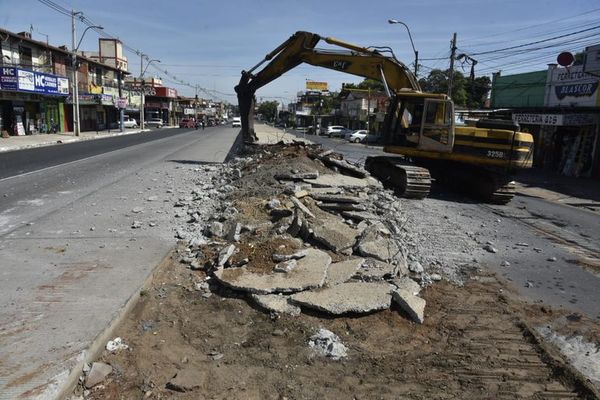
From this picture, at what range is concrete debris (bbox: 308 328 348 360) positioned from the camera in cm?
→ 500

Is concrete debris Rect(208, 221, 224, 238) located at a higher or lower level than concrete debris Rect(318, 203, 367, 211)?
lower

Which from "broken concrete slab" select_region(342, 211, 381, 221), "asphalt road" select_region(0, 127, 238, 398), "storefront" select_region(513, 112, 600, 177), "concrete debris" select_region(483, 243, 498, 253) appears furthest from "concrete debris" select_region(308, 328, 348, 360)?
"storefront" select_region(513, 112, 600, 177)

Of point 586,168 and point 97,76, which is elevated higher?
point 97,76

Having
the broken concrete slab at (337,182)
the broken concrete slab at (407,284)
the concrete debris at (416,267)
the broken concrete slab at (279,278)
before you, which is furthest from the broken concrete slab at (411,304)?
the broken concrete slab at (337,182)

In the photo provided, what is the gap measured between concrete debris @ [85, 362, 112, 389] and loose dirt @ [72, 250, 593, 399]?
6 cm

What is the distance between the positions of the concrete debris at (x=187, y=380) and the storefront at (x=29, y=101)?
127ft

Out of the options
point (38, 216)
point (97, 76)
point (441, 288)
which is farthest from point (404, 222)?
point (97, 76)

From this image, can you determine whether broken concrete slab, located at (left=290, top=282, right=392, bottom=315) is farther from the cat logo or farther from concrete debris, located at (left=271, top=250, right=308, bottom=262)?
the cat logo

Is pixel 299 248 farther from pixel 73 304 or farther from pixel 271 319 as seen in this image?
pixel 73 304

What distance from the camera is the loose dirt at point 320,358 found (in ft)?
14.3

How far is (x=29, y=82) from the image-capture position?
1515 inches

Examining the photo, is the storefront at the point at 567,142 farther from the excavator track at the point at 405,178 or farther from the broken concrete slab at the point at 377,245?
the broken concrete slab at the point at 377,245

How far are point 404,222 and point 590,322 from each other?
14.9ft

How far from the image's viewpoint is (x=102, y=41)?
86.1 m
